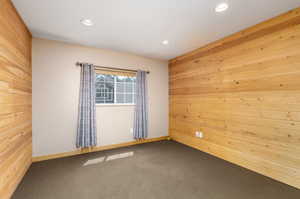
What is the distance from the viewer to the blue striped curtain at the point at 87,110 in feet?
9.52

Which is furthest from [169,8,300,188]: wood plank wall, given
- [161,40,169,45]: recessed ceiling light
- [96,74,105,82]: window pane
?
[96,74,105,82]: window pane

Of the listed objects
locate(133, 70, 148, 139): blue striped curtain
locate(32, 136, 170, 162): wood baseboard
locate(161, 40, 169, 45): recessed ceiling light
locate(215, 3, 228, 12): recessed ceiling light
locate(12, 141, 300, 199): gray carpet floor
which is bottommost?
locate(12, 141, 300, 199): gray carpet floor

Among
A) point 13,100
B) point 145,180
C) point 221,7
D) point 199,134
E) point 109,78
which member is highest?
point 221,7

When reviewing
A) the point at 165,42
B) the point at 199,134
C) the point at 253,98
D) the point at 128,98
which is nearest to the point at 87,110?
the point at 128,98

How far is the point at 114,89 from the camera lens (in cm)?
347

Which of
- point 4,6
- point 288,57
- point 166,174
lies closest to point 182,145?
point 166,174

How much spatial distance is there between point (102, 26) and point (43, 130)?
7.45 feet

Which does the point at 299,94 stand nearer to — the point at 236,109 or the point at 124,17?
the point at 236,109

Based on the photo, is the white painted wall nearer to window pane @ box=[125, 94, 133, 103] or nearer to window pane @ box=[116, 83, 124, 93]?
window pane @ box=[125, 94, 133, 103]

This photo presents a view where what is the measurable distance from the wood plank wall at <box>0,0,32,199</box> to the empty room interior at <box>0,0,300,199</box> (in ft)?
0.05

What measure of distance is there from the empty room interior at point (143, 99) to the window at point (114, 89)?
0.03 meters

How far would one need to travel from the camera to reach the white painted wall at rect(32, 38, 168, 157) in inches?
104

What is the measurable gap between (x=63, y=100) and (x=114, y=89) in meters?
1.14

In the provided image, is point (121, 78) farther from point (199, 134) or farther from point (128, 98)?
point (199, 134)
